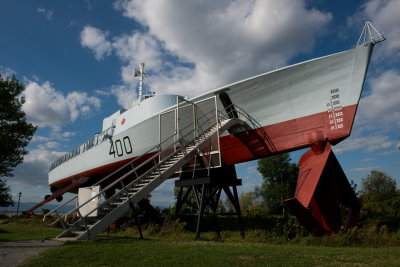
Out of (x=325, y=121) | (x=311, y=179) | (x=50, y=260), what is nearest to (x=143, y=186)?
(x=50, y=260)

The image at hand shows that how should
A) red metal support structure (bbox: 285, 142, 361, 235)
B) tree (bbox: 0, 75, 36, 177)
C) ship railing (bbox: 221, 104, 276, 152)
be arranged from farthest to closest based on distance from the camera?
tree (bbox: 0, 75, 36, 177) < ship railing (bbox: 221, 104, 276, 152) < red metal support structure (bbox: 285, 142, 361, 235)

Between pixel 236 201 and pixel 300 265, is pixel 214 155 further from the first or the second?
pixel 300 265

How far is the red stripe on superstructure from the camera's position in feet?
31.1

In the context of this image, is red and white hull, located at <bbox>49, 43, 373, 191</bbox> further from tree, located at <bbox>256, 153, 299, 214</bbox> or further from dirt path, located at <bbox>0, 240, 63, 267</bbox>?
tree, located at <bbox>256, 153, 299, 214</bbox>

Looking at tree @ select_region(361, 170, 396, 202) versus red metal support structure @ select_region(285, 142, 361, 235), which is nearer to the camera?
red metal support structure @ select_region(285, 142, 361, 235)

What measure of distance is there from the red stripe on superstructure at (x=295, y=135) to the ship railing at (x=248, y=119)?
0.28 feet

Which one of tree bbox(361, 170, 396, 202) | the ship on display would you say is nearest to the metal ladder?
the ship on display

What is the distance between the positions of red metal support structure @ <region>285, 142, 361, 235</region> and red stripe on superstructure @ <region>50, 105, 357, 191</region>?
0.37 m

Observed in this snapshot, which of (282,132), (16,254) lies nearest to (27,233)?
(16,254)

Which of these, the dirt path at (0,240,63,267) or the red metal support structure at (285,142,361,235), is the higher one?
the red metal support structure at (285,142,361,235)

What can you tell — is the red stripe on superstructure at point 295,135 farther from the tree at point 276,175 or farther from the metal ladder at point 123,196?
the tree at point 276,175

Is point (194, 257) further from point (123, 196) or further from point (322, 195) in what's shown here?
point (322, 195)

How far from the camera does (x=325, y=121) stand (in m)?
9.84

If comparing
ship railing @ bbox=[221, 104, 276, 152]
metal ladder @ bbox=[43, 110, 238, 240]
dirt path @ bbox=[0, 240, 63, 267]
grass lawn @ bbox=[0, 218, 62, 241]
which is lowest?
dirt path @ bbox=[0, 240, 63, 267]
